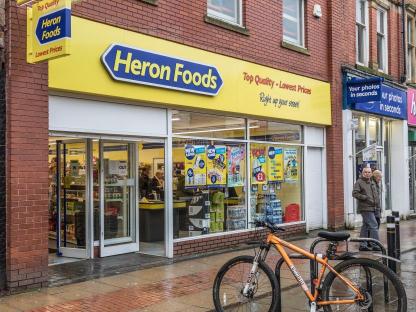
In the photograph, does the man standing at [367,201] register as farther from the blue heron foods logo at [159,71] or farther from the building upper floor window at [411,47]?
the building upper floor window at [411,47]

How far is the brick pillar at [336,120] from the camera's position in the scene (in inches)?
535

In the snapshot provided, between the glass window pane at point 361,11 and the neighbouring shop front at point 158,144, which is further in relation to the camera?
the glass window pane at point 361,11

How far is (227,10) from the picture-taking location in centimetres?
1090

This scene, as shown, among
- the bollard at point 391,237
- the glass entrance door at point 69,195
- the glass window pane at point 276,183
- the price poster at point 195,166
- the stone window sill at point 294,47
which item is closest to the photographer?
the bollard at point 391,237

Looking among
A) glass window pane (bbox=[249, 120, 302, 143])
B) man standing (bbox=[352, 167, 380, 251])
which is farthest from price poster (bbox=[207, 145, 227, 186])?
man standing (bbox=[352, 167, 380, 251])

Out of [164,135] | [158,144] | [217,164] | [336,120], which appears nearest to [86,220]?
[158,144]

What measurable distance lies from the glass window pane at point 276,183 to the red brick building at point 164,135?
4cm

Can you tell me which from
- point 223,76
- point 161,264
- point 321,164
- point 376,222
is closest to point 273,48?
point 223,76

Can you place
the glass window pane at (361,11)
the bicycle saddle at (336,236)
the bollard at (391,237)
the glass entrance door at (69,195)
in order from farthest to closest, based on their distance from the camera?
1. the glass window pane at (361,11)
2. the glass entrance door at (69,195)
3. the bollard at (391,237)
4. the bicycle saddle at (336,236)

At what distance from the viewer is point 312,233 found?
12914 mm

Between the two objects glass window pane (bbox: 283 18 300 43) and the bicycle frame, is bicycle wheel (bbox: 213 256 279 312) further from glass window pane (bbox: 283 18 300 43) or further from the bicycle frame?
glass window pane (bbox: 283 18 300 43)

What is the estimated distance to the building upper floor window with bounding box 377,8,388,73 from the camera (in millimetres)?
16516

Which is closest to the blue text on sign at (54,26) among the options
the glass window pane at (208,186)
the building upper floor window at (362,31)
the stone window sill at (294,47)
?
the glass window pane at (208,186)

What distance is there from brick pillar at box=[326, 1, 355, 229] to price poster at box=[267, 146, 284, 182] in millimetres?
2024
